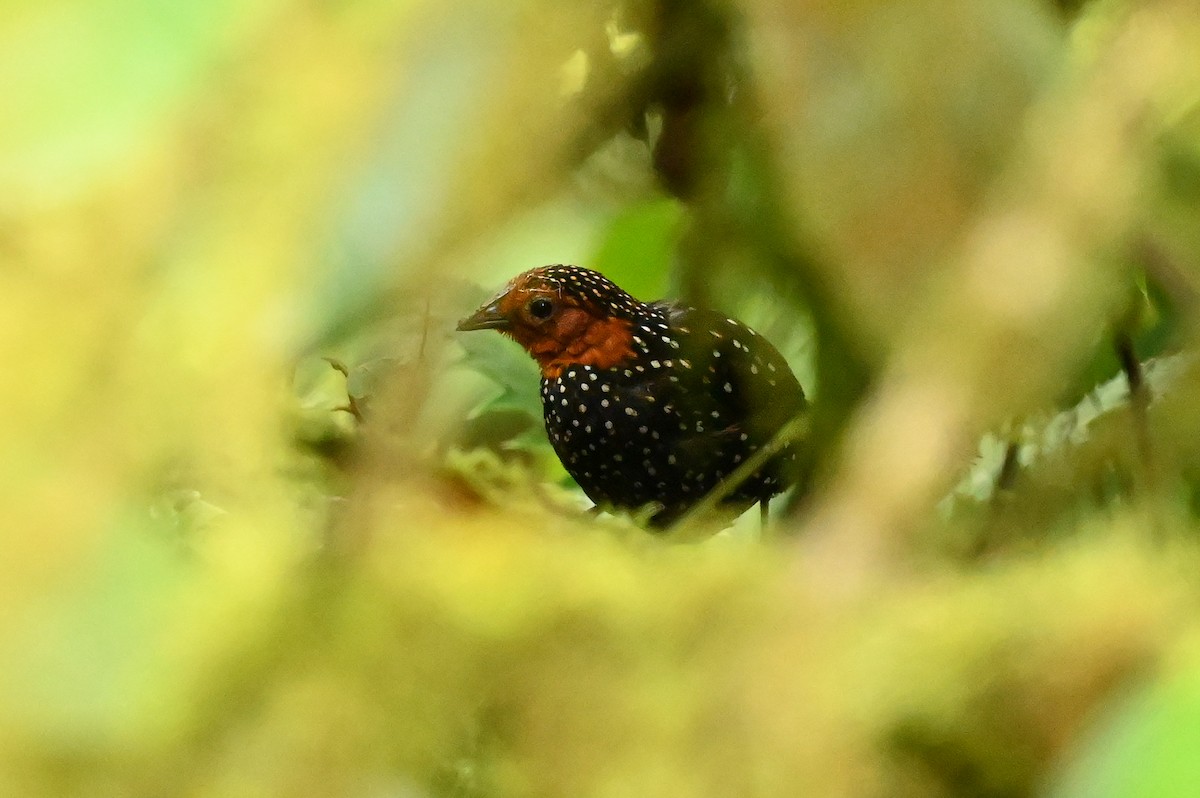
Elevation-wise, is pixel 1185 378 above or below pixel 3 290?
below

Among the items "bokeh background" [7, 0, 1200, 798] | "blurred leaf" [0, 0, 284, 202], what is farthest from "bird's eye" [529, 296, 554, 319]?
"blurred leaf" [0, 0, 284, 202]

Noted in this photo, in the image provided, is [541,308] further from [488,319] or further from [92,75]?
[92,75]

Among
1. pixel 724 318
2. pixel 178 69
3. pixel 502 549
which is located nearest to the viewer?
pixel 178 69

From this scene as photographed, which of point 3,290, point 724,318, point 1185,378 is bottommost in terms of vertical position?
point 1185,378

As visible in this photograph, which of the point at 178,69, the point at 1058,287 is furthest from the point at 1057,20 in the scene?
the point at 178,69

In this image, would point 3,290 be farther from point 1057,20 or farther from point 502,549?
point 1057,20

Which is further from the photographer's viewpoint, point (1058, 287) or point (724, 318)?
point (724, 318)

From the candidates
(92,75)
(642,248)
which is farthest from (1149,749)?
(642,248)
